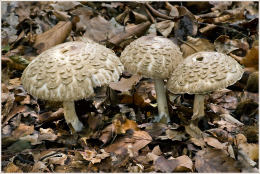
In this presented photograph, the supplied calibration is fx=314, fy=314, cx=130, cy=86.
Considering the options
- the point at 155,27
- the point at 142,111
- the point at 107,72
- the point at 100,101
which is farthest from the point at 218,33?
the point at 107,72

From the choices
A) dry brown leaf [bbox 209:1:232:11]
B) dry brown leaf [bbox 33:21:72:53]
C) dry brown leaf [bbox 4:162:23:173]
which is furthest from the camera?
dry brown leaf [bbox 209:1:232:11]

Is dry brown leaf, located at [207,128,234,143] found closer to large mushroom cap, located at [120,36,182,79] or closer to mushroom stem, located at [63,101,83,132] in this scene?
large mushroom cap, located at [120,36,182,79]

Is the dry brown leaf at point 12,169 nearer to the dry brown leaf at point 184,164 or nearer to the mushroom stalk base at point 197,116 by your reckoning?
the dry brown leaf at point 184,164

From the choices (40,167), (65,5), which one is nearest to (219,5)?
(65,5)

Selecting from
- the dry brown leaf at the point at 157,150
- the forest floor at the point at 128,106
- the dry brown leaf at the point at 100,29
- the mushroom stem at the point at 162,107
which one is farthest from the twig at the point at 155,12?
the dry brown leaf at the point at 157,150

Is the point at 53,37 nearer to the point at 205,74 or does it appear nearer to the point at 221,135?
the point at 205,74

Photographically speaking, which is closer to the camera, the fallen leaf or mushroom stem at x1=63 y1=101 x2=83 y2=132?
the fallen leaf

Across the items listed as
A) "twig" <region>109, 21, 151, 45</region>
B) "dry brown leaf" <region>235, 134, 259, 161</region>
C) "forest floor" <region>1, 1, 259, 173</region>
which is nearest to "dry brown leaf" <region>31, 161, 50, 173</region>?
"forest floor" <region>1, 1, 259, 173</region>
